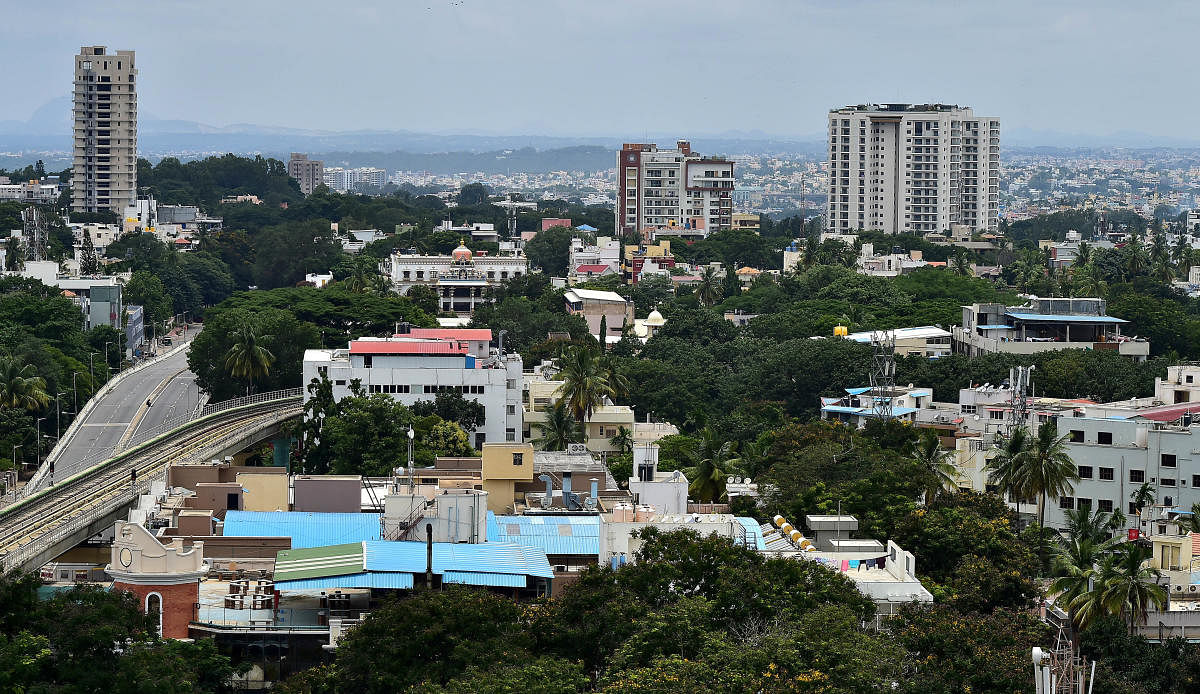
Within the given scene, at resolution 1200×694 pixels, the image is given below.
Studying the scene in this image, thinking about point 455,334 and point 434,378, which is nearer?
point 434,378

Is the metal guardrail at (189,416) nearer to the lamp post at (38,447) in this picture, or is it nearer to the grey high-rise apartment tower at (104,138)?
the lamp post at (38,447)

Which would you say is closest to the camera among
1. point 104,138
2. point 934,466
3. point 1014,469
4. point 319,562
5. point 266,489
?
point 319,562

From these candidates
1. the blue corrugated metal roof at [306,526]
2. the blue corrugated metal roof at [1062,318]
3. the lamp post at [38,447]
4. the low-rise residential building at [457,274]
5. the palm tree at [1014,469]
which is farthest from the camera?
the low-rise residential building at [457,274]

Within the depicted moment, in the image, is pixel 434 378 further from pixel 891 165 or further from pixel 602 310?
pixel 891 165

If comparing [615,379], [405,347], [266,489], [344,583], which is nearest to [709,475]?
[266,489]

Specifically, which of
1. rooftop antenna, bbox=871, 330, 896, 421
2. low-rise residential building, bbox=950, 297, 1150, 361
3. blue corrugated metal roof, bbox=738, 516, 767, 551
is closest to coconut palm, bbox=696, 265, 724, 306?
low-rise residential building, bbox=950, 297, 1150, 361

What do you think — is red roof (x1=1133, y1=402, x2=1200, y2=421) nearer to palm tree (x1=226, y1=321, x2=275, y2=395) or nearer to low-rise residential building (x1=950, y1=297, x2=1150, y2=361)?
low-rise residential building (x1=950, y1=297, x2=1150, y2=361)

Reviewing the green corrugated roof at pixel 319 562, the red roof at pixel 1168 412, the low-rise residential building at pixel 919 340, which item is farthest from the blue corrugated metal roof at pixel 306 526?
the low-rise residential building at pixel 919 340
